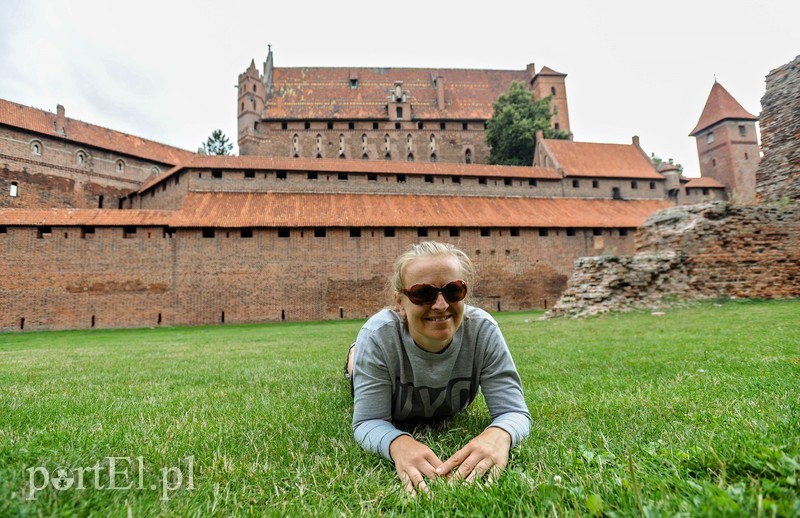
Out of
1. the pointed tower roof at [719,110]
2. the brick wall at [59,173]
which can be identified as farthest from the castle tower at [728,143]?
the brick wall at [59,173]

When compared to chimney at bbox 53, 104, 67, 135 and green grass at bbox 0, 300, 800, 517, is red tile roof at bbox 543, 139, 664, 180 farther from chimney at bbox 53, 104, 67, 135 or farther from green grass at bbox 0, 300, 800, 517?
chimney at bbox 53, 104, 67, 135

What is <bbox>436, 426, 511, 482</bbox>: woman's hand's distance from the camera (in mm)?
1591

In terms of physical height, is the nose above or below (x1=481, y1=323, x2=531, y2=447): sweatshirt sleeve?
above

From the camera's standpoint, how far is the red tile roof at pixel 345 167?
80.4 ft

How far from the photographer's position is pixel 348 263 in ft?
70.1

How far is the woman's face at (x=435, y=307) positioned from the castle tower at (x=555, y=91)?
44.5m

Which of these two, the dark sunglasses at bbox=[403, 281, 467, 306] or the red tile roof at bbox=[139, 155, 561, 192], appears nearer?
the dark sunglasses at bbox=[403, 281, 467, 306]

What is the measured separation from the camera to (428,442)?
211 centimetres

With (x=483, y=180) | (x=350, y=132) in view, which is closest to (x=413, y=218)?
(x=483, y=180)

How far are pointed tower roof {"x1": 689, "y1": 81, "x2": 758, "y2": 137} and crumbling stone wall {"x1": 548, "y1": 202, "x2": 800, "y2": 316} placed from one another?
34.4 meters

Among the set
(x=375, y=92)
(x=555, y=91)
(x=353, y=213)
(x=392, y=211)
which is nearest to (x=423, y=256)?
(x=353, y=213)

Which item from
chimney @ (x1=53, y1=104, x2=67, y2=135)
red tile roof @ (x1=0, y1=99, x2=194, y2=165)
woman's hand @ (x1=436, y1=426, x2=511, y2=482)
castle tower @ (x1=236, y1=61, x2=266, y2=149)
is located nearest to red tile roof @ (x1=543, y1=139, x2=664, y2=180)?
castle tower @ (x1=236, y1=61, x2=266, y2=149)

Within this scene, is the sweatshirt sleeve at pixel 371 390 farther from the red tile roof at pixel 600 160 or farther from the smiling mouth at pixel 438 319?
the red tile roof at pixel 600 160

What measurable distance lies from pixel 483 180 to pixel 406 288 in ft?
87.9
